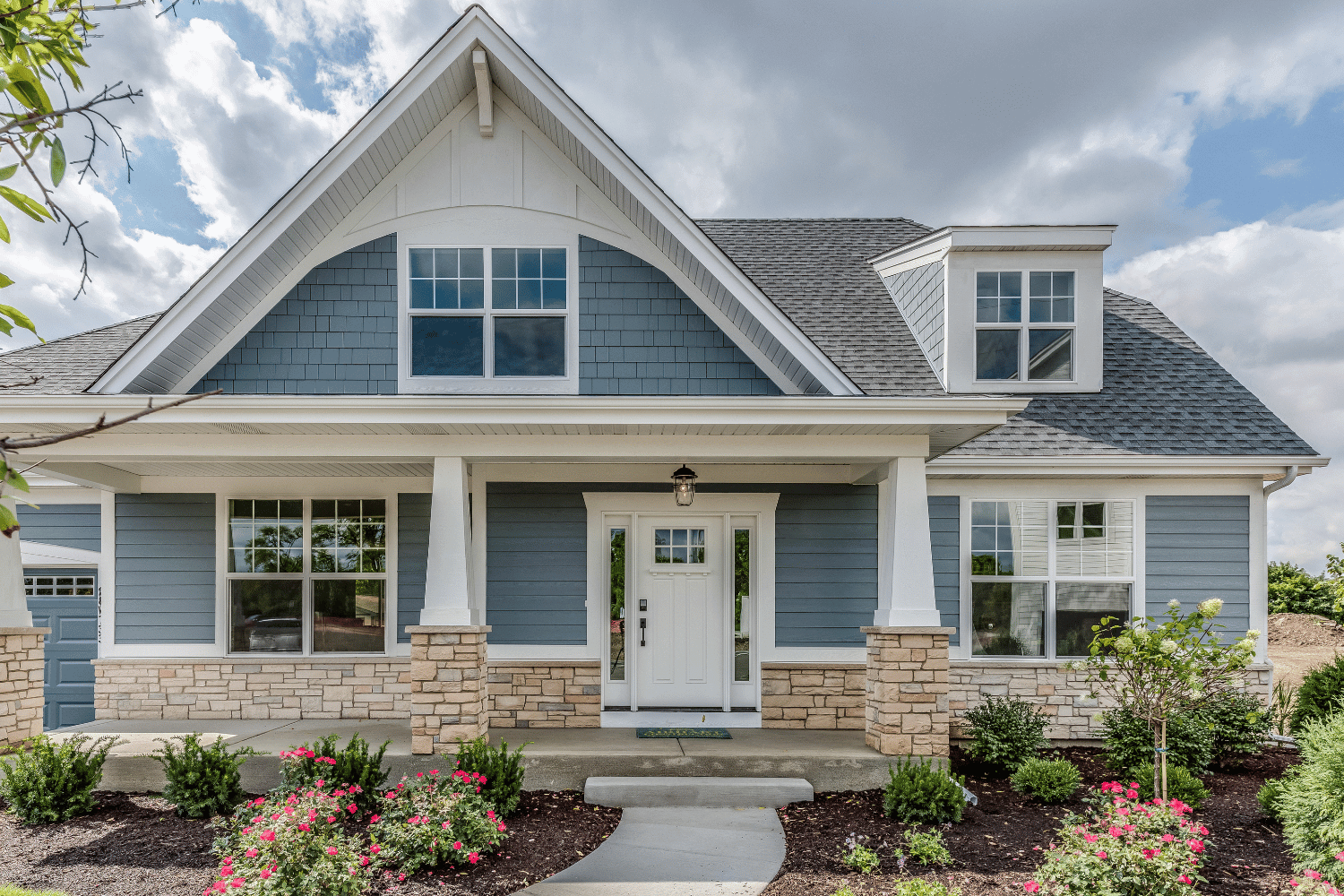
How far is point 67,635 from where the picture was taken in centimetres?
888

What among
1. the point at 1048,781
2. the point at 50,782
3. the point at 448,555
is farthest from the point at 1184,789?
the point at 50,782

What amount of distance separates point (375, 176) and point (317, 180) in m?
0.64

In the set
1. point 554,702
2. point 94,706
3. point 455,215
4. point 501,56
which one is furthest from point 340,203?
point 94,706

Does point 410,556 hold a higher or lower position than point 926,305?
lower

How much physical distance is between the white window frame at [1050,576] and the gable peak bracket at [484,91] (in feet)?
20.5

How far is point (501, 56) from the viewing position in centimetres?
720

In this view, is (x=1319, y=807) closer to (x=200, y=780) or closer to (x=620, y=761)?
(x=620, y=761)

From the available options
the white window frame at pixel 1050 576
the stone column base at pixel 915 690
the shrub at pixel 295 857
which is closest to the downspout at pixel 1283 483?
the white window frame at pixel 1050 576

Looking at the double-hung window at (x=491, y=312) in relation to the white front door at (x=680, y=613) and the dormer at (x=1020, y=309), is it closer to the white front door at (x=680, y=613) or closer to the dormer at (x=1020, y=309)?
the white front door at (x=680, y=613)

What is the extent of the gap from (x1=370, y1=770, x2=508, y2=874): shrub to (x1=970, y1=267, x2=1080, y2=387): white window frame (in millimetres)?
7069

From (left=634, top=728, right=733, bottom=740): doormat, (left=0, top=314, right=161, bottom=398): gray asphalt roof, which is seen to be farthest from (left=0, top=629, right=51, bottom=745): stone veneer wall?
(left=634, top=728, right=733, bottom=740): doormat

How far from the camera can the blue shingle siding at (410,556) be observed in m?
8.54

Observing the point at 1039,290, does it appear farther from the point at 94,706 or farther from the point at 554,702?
the point at 94,706

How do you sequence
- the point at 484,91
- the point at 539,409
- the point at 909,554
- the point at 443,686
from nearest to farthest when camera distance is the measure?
1. the point at 539,409
2. the point at 443,686
3. the point at 909,554
4. the point at 484,91
